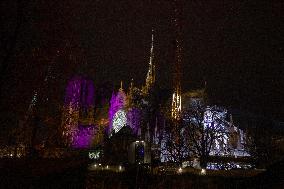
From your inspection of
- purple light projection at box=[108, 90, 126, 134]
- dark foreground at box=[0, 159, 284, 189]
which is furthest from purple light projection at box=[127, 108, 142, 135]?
dark foreground at box=[0, 159, 284, 189]

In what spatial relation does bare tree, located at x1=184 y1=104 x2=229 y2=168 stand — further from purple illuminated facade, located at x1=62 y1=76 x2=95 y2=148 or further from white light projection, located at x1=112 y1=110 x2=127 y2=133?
purple illuminated facade, located at x1=62 y1=76 x2=95 y2=148

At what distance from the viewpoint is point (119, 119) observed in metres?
66.4

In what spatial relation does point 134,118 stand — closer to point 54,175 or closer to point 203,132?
point 203,132

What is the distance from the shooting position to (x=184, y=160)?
44.5 meters

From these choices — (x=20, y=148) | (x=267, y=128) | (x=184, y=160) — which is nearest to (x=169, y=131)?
(x=184, y=160)

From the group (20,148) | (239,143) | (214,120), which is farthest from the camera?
(239,143)

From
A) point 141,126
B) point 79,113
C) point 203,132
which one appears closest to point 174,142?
point 203,132

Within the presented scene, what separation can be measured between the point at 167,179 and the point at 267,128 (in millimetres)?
47957

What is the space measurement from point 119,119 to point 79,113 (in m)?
11.5

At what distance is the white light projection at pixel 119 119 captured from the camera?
6550 cm

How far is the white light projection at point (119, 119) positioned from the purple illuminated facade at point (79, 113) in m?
5.69

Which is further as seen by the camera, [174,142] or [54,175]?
[174,142]

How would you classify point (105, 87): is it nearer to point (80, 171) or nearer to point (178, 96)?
point (178, 96)

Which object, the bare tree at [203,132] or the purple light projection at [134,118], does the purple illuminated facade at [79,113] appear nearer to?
the purple light projection at [134,118]
